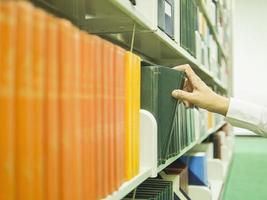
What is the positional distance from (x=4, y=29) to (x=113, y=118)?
368 millimetres

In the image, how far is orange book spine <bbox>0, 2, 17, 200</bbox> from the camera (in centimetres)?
43

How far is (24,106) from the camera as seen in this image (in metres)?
0.46

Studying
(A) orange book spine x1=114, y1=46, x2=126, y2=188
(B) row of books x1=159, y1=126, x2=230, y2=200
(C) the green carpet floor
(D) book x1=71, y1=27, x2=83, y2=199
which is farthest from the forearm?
(C) the green carpet floor

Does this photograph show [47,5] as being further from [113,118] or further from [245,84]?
[245,84]

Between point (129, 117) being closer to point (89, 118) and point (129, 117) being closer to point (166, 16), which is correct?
point (89, 118)

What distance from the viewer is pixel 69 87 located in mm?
561

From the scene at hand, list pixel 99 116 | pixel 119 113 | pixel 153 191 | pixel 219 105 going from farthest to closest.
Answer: pixel 219 105
pixel 153 191
pixel 119 113
pixel 99 116

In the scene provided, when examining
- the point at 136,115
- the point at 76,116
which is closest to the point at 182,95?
the point at 136,115

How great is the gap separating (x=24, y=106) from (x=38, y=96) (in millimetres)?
28

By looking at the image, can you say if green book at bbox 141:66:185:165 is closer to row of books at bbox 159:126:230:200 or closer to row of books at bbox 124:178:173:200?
row of books at bbox 124:178:173:200

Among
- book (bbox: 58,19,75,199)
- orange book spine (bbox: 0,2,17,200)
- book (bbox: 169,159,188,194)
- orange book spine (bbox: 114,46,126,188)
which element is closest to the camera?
orange book spine (bbox: 0,2,17,200)

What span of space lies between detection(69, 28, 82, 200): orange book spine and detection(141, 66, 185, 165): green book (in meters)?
0.48


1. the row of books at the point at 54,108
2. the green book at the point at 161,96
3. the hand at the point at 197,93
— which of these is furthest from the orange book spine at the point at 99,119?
the hand at the point at 197,93

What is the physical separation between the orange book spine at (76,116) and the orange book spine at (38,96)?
0.08m
